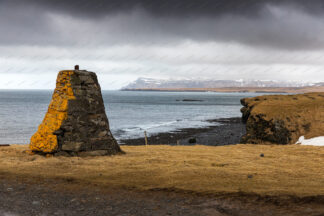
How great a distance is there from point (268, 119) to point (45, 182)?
1669 cm

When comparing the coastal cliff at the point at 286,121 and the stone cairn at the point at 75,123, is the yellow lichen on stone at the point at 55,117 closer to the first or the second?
the stone cairn at the point at 75,123

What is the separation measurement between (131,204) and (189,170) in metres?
3.27

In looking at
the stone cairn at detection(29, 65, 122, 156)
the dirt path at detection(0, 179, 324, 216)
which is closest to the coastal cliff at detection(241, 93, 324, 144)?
the stone cairn at detection(29, 65, 122, 156)

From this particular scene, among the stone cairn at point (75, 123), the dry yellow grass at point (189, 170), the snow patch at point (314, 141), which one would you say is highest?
the stone cairn at point (75, 123)

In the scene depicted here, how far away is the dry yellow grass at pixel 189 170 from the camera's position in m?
7.78

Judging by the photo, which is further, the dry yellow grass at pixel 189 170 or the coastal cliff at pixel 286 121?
the coastal cliff at pixel 286 121

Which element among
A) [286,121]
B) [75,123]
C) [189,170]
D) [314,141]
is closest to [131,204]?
[189,170]

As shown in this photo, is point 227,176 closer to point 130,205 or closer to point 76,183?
point 130,205

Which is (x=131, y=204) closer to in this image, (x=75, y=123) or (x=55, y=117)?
(x=75, y=123)

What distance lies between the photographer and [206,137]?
3709cm

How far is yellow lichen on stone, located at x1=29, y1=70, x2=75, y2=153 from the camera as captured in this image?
11.4 meters

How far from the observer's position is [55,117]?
11.6m

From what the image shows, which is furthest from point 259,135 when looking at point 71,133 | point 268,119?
point 71,133

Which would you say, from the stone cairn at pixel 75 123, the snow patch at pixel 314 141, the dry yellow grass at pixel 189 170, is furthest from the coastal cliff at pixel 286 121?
the stone cairn at pixel 75 123
